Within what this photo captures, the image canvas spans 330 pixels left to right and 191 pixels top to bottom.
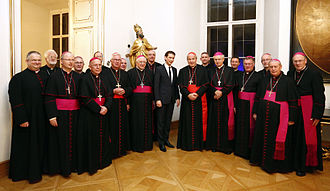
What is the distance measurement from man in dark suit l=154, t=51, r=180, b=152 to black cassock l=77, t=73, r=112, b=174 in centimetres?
112

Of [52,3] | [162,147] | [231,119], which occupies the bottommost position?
[162,147]

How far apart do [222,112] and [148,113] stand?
1451 mm

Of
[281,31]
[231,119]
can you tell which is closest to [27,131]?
[231,119]

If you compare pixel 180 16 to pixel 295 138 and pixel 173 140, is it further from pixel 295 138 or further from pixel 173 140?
pixel 295 138

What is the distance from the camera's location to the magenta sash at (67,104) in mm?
3145

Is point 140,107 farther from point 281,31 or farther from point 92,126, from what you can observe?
point 281,31

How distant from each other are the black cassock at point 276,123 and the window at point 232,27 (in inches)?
150

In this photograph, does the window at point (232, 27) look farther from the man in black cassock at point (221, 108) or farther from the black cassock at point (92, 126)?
the black cassock at point (92, 126)

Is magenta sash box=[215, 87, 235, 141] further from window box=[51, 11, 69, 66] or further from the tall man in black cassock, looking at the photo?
window box=[51, 11, 69, 66]

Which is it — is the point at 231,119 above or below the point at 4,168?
above

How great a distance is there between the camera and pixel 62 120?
314 cm

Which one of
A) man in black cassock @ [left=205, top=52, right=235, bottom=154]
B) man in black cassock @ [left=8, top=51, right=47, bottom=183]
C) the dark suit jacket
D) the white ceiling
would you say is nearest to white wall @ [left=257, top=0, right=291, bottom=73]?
man in black cassock @ [left=205, top=52, right=235, bottom=154]

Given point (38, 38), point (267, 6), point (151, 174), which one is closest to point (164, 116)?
point (151, 174)

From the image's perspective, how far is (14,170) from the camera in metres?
3.02
